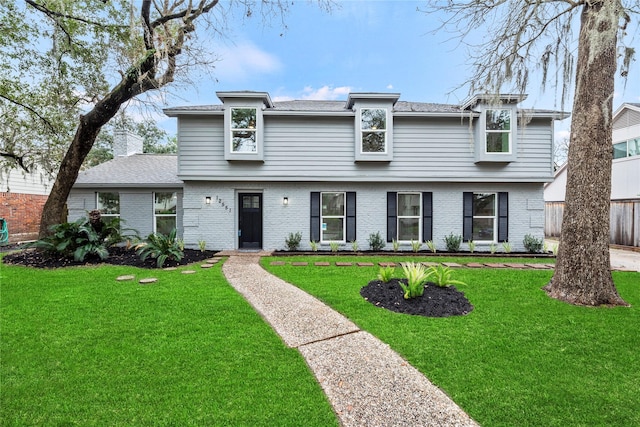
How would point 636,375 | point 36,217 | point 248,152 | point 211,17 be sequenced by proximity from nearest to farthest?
point 636,375
point 211,17
point 248,152
point 36,217

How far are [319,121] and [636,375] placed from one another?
8.36 m

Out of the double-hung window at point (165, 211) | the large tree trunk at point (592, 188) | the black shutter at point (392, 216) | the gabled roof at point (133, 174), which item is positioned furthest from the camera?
the double-hung window at point (165, 211)

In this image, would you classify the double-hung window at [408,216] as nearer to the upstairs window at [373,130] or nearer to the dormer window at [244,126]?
the upstairs window at [373,130]

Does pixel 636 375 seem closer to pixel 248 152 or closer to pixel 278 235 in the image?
pixel 278 235

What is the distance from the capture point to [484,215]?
31.3 feet

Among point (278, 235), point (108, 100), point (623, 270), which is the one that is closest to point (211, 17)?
point (108, 100)

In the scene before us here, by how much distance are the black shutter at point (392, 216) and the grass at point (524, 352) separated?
14.0 ft

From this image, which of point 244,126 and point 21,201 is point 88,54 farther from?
point 21,201

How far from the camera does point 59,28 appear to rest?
812 centimetres

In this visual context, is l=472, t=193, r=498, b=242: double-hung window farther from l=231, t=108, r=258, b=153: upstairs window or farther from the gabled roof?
the gabled roof

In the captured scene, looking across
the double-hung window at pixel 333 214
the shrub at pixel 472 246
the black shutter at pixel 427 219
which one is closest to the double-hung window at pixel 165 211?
the double-hung window at pixel 333 214

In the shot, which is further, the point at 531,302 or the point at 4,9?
the point at 4,9

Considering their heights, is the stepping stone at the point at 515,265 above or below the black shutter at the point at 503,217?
below

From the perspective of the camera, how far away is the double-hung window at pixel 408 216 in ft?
31.3
